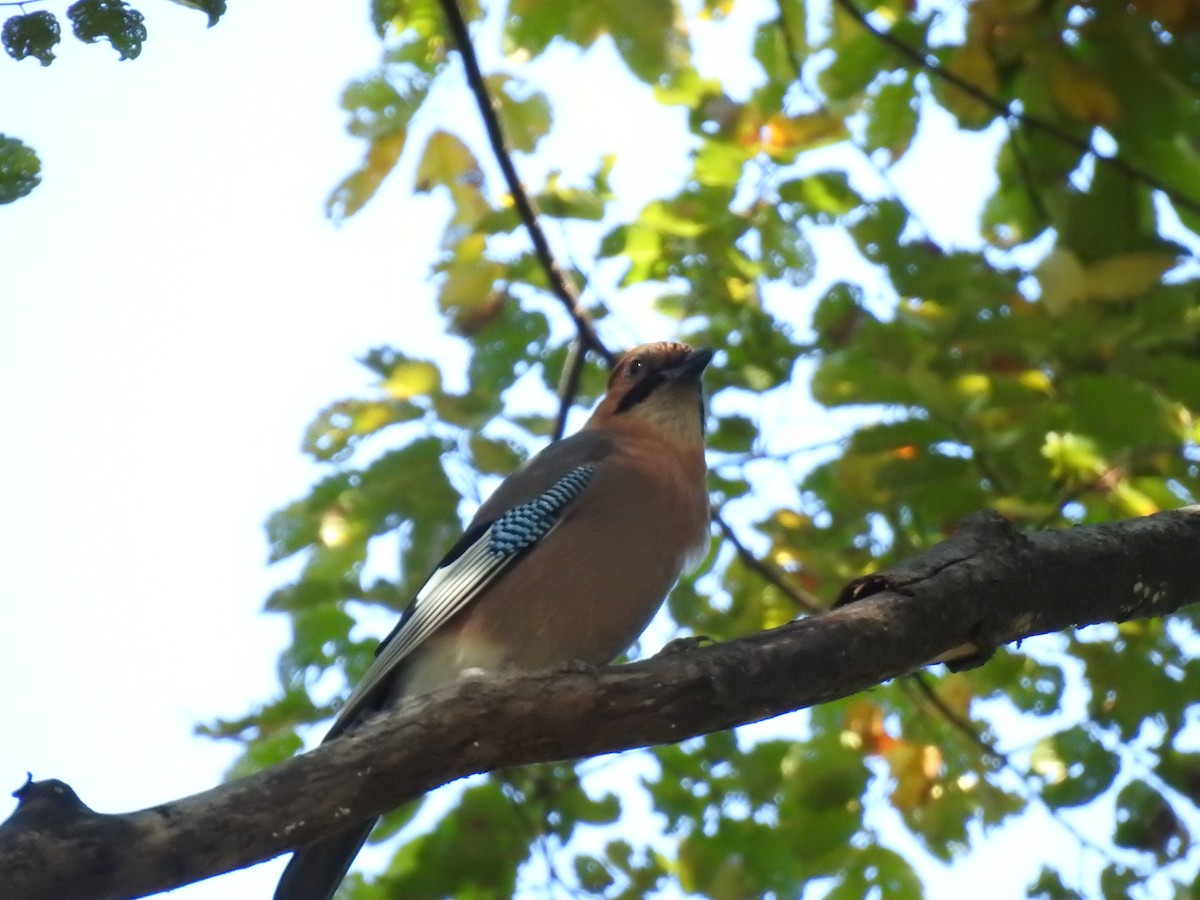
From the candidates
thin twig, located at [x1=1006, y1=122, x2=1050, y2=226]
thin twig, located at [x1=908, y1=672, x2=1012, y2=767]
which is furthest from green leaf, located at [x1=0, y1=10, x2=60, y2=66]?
thin twig, located at [x1=908, y1=672, x2=1012, y2=767]

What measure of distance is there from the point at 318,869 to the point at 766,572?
102 inches

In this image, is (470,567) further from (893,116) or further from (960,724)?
(893,116)

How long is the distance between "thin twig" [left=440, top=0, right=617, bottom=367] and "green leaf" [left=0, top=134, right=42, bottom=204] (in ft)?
11.0

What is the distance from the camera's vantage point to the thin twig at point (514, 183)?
594 cm

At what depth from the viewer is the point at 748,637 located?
11.6ft

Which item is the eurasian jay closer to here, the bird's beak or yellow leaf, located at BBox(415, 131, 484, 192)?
the bird's beak

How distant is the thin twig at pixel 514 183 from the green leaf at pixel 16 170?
335 centimetres

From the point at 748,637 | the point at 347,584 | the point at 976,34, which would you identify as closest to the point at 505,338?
the point at 347,584

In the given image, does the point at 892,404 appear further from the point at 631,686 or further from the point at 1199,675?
the point at 631,686

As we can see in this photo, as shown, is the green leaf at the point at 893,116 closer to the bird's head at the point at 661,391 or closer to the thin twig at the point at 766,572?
the bird's head at the point at 661,391

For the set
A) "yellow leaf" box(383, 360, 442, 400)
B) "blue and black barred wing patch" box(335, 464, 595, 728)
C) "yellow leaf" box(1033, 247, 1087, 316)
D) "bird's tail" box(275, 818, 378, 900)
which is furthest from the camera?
"yellow leaf" box(383, 360, 442, 400)

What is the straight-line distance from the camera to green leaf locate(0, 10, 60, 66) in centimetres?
288

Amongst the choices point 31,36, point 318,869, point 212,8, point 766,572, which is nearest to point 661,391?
point 766,572

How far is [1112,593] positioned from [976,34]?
2.80m
